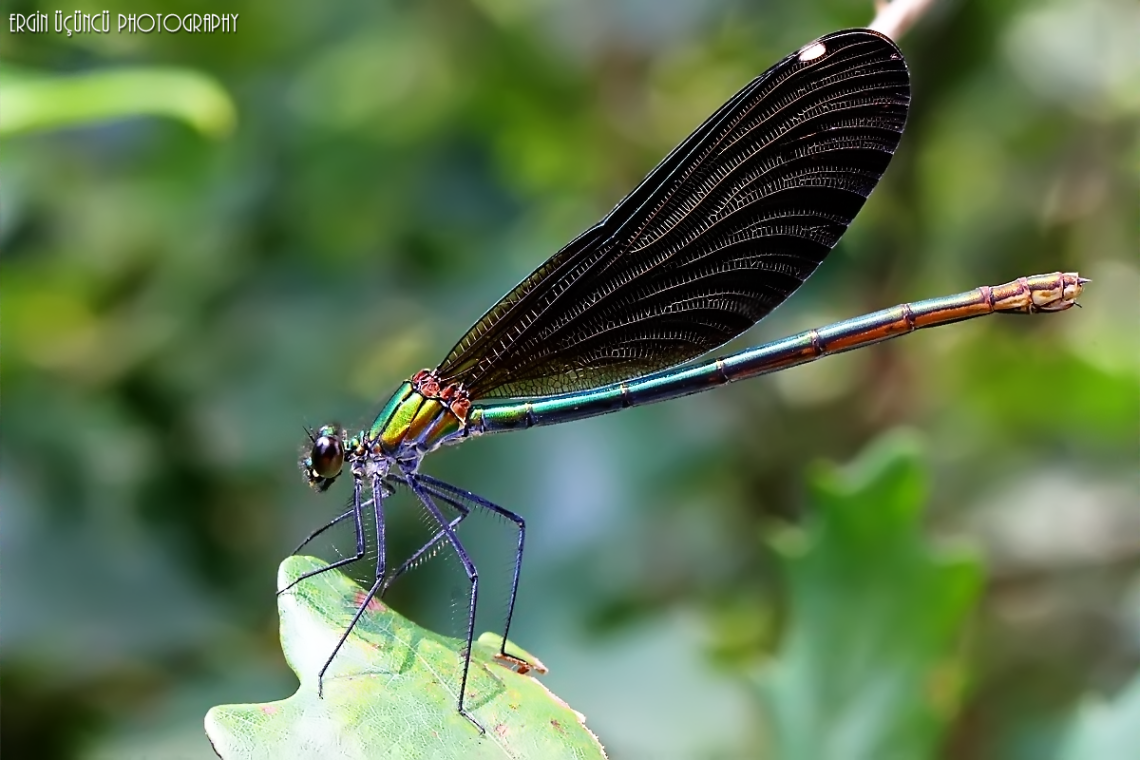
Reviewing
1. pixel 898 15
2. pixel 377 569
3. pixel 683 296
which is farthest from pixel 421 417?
pixel 898 15

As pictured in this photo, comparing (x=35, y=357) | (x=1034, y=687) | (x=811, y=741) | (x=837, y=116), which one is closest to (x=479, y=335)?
(x=837, y=116)

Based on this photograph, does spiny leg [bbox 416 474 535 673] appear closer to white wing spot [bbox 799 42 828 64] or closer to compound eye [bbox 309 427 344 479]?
compound eye [bbox 309 427 344 479]

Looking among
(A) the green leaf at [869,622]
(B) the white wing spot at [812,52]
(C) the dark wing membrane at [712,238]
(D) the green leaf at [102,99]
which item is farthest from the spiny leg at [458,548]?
(B) the white wing spot at [812,52]

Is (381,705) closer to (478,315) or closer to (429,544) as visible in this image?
(429,544)

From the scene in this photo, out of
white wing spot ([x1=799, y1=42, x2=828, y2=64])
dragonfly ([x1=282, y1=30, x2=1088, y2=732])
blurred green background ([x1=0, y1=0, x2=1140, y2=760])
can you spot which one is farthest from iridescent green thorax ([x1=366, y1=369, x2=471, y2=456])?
white wing spot ([x1=799, y1=42, x2=828, y2=64])

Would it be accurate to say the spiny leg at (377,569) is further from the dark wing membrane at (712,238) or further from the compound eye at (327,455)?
the dark wing membrane at (712,238)

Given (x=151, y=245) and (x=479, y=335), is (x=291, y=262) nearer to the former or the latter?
(x=151, y=245)
